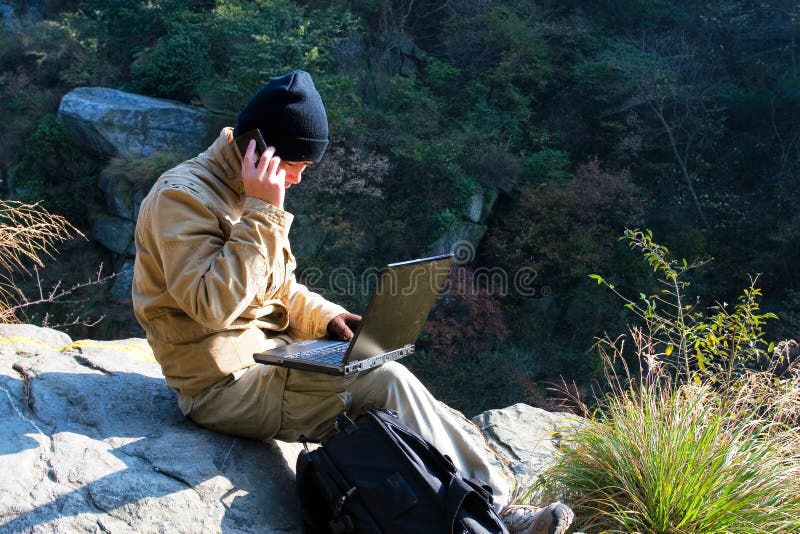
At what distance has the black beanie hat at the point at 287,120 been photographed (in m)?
2.24

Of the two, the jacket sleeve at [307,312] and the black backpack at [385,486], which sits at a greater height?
the jacket sleeve at [307,312]

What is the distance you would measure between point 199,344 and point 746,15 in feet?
39.8

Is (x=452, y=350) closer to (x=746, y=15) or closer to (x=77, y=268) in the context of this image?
(x=77, y=268)

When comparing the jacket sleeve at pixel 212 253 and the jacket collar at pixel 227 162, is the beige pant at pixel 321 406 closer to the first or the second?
the jacket sleeve at pixel 212 253

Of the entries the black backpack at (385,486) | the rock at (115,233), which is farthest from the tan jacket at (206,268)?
the rock at (115,233)

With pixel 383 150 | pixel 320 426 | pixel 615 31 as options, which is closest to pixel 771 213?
pixel 615 31

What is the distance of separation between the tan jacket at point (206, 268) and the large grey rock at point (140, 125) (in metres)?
8.70

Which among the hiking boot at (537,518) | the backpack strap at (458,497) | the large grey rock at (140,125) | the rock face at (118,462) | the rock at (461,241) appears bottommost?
the rock at (461,241)

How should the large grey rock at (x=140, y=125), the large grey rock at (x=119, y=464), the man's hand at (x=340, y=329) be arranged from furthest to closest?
the large grey rock at (x=140, y=125) < the man's hand at (x=340, y=329) < the large grey rock at (x=119, y=464)

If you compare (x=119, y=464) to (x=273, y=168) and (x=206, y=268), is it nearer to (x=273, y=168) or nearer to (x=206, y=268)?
(x=206, y=268)

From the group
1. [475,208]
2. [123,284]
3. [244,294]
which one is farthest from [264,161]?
[123,284]

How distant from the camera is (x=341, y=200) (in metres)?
10.0

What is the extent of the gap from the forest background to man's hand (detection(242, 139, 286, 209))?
650cm

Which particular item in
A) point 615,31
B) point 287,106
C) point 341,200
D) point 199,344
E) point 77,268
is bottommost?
point 77,268
